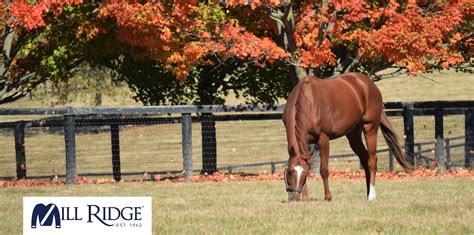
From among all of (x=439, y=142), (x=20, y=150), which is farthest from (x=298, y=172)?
(x=20, y=150)

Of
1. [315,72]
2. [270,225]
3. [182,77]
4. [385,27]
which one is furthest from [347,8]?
[270,225]

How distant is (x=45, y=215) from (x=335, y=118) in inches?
344

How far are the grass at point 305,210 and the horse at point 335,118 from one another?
29.2 inches

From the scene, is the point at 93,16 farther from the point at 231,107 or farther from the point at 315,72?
the point at 315,72

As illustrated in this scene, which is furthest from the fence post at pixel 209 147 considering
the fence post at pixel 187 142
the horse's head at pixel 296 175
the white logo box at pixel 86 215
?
the white logo box at pixel 86 215

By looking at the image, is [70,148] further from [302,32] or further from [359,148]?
[359,148]

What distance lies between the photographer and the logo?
8.75 m

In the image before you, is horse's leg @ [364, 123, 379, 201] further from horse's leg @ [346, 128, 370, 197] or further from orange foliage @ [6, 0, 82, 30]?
orange foliage @ [6, 0, 82, 30]

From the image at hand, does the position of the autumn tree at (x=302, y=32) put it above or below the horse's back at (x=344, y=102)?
above

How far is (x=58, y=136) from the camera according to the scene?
2030 inches

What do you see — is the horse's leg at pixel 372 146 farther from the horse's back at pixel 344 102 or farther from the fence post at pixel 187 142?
the fence post at pixel 187 142

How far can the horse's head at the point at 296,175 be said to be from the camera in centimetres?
1414

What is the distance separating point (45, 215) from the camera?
879 centimetres

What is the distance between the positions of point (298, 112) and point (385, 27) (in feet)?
24.5
